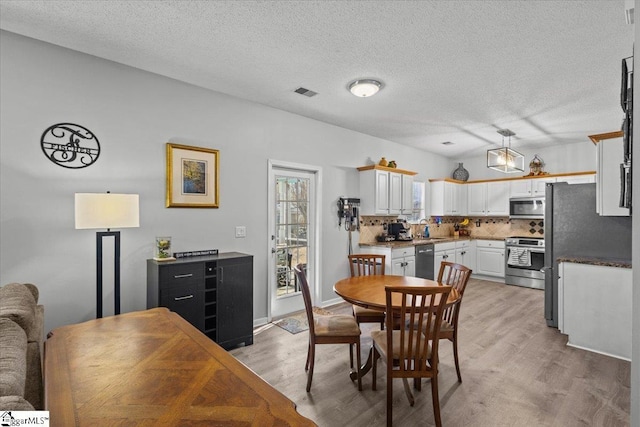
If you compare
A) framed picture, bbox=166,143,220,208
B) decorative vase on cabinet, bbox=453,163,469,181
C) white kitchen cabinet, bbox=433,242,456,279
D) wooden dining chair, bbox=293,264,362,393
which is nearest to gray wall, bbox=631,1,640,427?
wooden dining chair, bbox=293,264,362,393

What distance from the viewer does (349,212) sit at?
5.01 metres

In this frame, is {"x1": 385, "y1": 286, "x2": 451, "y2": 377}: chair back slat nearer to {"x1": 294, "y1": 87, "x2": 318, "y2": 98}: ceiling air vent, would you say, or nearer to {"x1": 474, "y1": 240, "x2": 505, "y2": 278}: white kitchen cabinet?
{"x1": 294, "y1": 87, "x2": 318, "y2": 98}: ceiling air vent

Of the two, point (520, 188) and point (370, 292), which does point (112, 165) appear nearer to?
point (370, 292)

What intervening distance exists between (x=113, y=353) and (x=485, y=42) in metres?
3.19

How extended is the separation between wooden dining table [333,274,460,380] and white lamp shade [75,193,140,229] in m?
1.77

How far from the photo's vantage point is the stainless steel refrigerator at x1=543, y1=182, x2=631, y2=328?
140 inches

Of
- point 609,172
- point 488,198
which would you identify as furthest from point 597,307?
point 488,198

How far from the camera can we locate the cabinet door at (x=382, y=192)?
517cm

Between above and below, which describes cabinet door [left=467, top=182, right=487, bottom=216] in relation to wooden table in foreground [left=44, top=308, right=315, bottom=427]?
above

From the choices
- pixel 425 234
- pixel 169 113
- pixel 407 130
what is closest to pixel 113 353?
pixel 169 113

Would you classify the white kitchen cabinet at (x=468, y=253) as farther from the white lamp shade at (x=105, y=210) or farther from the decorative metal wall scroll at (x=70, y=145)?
the decorative metal wall scroll at (x=70, y=145)

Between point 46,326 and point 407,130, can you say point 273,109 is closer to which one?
point 407,130

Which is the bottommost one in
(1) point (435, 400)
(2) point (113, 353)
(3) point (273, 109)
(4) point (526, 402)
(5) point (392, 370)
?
(4) point (526, 402)

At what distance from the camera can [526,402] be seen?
2.35 m
